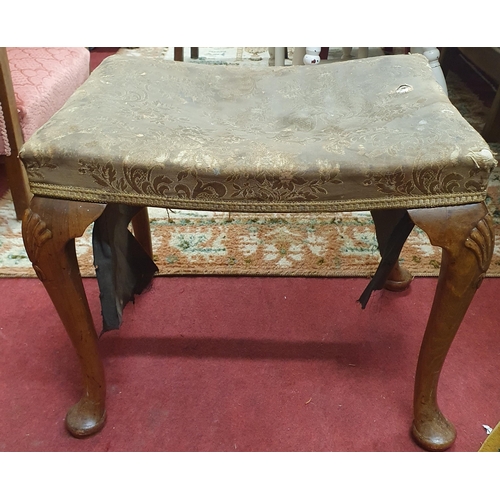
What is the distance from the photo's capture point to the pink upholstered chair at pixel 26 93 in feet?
4.14

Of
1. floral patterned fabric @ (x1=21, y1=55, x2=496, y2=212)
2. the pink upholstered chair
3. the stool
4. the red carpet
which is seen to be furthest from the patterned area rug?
floral patterned fabric @ (x1=21, y1=55, x2=496, y2=212)

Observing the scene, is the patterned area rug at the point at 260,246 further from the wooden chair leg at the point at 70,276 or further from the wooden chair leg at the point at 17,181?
the wooden chair leg at the point at 70,276

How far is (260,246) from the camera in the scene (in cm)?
135

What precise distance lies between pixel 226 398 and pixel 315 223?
0.64 m

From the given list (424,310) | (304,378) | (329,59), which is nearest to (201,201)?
(304,378)

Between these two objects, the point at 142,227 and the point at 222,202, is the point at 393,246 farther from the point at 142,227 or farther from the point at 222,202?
the point at 142,227

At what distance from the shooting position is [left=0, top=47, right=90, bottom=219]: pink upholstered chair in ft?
4.14

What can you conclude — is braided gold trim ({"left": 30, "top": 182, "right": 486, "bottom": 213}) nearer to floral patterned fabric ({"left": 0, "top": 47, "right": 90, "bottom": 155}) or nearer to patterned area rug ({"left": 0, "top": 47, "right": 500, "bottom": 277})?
patterned area rug ({"left": 0, "top": 47, "right": 500, "bottom": 277})

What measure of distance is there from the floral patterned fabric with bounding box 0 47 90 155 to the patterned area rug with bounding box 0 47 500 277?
0.29 m

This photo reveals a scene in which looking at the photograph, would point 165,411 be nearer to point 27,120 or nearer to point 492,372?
point 492,372

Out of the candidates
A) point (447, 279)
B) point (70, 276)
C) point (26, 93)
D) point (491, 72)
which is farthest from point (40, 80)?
point (491, 72)

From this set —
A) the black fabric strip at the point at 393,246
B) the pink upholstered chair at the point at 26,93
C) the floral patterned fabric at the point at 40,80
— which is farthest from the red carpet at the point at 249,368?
the floral patterned fabric at the point at 40,80

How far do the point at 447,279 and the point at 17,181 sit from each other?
1135 millimetres

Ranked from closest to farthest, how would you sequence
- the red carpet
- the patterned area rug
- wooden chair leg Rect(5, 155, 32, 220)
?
the red carpet < the patterned area rug < wooden chair leg Rect(5, 155, 32, 220)
